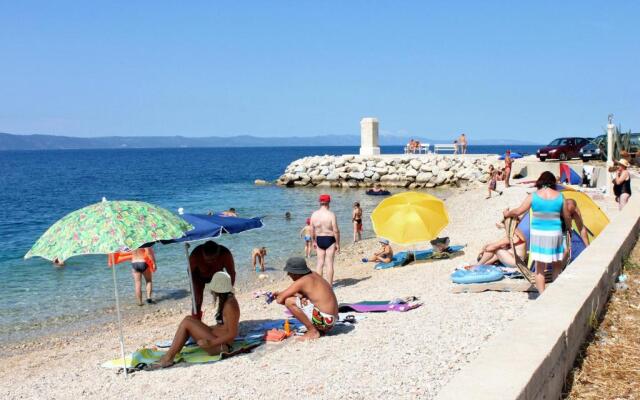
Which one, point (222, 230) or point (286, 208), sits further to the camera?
point (286, 208)

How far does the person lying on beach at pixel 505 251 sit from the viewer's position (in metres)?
9.55

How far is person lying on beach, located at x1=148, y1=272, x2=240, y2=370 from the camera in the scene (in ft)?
23.8

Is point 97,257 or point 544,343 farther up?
point 544,343

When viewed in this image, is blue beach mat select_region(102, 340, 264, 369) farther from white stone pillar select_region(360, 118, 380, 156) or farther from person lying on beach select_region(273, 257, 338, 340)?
white stone pillar select_region(360, 118, 380, 156)

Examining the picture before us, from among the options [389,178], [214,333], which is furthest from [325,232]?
[389,178]

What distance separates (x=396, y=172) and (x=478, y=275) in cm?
3431

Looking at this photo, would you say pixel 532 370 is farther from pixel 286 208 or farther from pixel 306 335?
pixel 286 208

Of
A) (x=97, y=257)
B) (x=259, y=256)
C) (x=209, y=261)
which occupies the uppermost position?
(x=209, y=261)

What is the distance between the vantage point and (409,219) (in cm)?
1295

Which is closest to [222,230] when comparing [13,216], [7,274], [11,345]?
[11,345]

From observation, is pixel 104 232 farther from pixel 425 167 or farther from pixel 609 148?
pixel 425 167

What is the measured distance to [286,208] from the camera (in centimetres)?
3284

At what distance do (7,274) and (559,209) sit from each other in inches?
613

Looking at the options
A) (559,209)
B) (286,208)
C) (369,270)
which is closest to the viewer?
(559,209)
